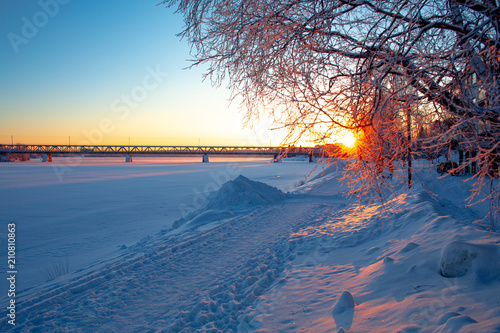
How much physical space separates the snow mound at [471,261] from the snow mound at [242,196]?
7331 mm

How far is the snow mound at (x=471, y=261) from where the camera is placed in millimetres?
3135

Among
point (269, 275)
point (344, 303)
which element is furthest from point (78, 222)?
point (344, 303)

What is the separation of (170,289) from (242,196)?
7.15m

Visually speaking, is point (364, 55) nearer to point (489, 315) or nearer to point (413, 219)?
point (489, 315)

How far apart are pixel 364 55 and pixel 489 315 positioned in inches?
124

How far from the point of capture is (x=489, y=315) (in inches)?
98.8

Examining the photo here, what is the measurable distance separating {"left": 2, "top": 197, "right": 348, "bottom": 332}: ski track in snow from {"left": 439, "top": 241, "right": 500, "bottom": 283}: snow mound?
7.08 feet

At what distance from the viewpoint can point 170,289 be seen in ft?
13.1

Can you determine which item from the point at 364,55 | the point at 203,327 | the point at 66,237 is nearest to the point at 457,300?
the point at 203,327

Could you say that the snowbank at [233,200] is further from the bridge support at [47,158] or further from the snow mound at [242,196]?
the bridge support at [47,158]

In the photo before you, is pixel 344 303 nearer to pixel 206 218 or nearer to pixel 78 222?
pixel 206 218

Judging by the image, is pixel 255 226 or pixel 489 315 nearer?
pixel 489 315

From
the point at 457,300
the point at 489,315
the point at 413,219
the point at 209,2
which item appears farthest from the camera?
the point at 413,219

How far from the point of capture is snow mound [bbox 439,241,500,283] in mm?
3135
